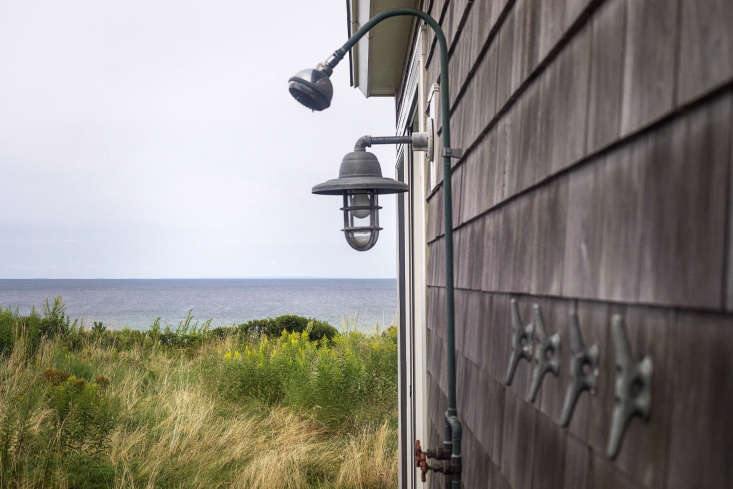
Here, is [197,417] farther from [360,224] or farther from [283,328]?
[283,328]

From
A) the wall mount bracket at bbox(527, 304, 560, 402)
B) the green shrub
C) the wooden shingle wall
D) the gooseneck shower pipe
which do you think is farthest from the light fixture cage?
the green shrub

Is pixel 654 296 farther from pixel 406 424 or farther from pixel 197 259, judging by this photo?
pixel 197 259

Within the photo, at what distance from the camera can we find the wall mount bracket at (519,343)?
957mm

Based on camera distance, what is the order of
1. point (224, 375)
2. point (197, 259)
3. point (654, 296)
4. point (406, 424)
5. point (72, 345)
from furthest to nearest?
point (197, 259) → point (72, 345) → point (224, 375) → point (406, 424) → point (654, 296)

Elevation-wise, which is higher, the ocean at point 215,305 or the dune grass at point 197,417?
the dune grass at point 197,417

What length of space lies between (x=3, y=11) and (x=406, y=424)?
1617 inches

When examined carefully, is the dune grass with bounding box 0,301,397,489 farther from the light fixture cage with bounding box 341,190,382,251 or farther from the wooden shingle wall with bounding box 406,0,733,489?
the wooden shingle wall with bounding box 406,0,733,489

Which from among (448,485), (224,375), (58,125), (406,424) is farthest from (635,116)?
(58,125)

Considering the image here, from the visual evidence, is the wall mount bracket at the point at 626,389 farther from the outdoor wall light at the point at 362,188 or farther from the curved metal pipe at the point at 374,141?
the curved metal pipe at the point at 374,141

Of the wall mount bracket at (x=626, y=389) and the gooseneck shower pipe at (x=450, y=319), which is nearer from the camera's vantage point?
the wall mount bracket at (x=626, y=389)

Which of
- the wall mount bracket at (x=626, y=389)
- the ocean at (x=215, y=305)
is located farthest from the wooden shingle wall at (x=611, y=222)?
the ocean at (x=215, y=305)

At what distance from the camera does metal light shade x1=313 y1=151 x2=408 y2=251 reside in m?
2.06

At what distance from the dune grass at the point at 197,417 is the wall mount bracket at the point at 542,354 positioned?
159 inches

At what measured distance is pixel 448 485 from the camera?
5.41ft
